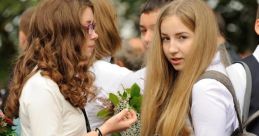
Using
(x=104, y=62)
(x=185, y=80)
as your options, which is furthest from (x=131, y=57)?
(x=185, y=80)

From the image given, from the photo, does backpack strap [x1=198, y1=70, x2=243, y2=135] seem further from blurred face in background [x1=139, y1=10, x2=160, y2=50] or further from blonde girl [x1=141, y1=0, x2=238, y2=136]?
blurred face in background [x1=139, y1=10, x2=160, y2=50]

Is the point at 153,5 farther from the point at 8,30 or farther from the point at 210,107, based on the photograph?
the point at 8,30

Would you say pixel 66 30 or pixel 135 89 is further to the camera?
pixel 135 89

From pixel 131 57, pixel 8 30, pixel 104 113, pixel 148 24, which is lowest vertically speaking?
pixel 8 30

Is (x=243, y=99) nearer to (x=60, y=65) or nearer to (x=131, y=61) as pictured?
(x=60, y=65)

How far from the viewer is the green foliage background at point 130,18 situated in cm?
1391

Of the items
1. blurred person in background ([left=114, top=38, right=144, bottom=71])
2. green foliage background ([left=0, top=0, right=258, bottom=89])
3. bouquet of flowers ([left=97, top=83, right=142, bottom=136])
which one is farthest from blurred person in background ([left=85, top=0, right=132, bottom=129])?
green foliage background ([left=0, top=0, right=258, bottom=89])

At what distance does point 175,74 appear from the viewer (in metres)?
4.94

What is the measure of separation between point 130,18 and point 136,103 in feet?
33.1

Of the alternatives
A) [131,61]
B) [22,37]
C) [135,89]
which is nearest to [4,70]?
[131,61]

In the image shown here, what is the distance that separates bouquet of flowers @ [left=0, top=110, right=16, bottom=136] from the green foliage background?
776 cm

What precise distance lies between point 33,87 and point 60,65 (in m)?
0.23

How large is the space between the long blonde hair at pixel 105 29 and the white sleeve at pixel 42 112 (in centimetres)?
124

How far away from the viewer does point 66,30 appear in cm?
488
